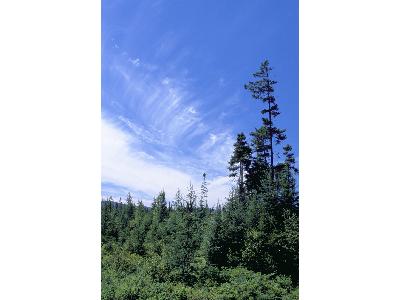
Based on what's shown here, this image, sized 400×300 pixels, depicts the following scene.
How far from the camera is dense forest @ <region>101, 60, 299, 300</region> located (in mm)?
5352

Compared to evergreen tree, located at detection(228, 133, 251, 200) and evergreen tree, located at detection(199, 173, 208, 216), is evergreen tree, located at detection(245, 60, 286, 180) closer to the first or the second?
evergreen tree, located at detection(228, 133, 251, 200)

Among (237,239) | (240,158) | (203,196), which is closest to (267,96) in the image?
(240,158)

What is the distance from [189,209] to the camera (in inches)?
247

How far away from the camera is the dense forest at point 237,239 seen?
5.35m

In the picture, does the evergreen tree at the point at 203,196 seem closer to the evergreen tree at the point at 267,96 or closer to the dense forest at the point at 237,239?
the dense forest at the point at 237,239

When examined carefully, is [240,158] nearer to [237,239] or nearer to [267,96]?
[267,96]

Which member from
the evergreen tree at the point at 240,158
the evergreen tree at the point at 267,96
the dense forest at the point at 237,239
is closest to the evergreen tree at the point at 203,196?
the dense forest at the point at 237,239

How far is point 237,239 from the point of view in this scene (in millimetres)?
6152

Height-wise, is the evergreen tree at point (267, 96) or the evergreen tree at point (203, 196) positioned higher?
the evergreen tree at point (267, 96)
